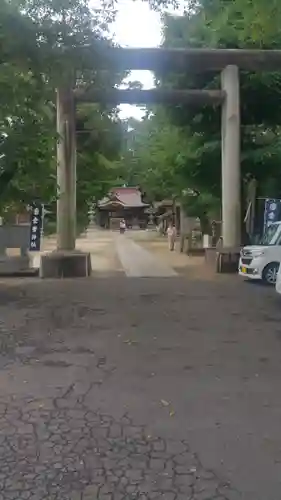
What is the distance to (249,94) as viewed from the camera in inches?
749

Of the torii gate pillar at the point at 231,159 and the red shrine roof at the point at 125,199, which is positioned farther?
the red shrine roof at the point at 125,199

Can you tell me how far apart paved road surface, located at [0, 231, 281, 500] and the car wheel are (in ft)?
14.4

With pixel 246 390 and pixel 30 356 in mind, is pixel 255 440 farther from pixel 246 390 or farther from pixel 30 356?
pixel 30 356

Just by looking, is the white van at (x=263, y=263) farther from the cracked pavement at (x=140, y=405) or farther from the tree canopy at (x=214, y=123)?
the tree canopy at (x=214, y=123)

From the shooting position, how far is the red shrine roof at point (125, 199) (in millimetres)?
67938

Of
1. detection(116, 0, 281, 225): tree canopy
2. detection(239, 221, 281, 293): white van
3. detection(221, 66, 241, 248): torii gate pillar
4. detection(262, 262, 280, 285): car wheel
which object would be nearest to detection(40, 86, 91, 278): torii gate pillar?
detection(116, 0, 281, 225): tree canopy

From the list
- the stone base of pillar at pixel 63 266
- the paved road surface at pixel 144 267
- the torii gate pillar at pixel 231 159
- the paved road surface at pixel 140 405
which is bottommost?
the paved road surface at pixel 140 405

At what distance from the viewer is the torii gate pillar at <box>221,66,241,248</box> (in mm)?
17656

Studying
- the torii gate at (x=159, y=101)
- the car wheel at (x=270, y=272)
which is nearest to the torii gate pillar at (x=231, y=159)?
the torii gate at (x=159, y=101)

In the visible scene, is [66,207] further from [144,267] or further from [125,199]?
[125,199]

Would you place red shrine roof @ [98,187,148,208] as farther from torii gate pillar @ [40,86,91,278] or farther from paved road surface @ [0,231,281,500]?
paved road surface @ [0,231,281,500]

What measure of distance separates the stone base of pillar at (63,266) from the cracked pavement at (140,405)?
6523 millimetres

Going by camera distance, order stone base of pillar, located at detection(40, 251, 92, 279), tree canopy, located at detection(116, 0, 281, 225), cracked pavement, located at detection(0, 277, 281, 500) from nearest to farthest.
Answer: cracked pavement, located at detection(0, 277, 281, 500) < stone base of pillar, located at detection(40, 251, 92, 279) < tree canopy, located at detection(116, 0, 281, 225)

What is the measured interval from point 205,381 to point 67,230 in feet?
40.6
